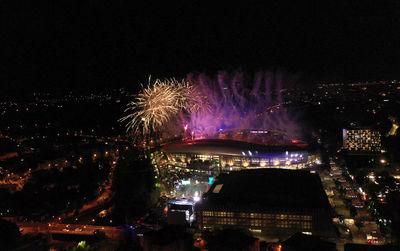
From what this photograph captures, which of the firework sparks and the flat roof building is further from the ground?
the firework sparks

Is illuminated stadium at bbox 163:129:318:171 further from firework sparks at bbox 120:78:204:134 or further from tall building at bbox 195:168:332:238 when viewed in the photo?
tall building at bbox 195:168:332:238

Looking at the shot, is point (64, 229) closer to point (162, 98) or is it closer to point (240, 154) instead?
point (162, 98)

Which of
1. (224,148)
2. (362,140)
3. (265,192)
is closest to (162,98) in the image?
(224,148)

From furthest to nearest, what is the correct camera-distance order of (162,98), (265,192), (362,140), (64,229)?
(362,140), (162,98), (265,192), (64,229)

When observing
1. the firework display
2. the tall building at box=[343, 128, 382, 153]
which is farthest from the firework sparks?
the tall building at box=[343, 128, 382, 153]

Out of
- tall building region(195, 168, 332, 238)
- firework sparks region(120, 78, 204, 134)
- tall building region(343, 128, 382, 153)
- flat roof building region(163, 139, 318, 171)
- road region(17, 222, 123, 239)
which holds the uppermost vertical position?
firework sparks region(120, 78, 204, 134)

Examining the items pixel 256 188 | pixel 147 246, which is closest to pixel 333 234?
pixel 256 188
